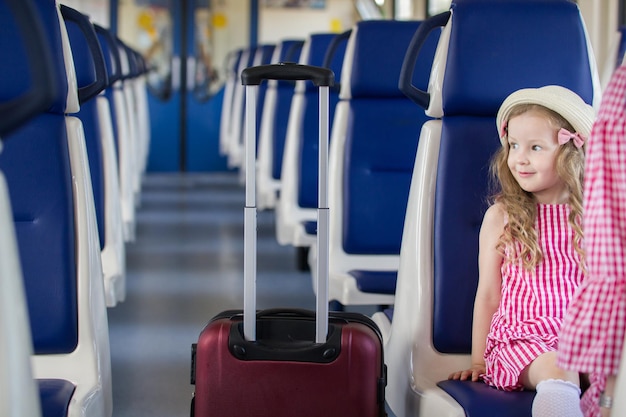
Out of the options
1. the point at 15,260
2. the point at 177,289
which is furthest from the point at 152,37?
the point at 15,260

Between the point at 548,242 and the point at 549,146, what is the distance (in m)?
0.21

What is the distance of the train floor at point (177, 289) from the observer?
3457 millimetres

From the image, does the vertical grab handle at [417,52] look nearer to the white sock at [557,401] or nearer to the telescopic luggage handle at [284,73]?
the telescopic luggage handle at [284,73]

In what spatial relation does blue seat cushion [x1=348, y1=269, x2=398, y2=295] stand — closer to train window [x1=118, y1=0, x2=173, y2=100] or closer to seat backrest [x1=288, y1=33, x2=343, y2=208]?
seat backrest [x1=288, y1=33, x2=343, y2=208]

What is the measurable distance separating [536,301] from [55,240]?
106 centimetres

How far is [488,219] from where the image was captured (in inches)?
92.1

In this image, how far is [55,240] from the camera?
7.51ft

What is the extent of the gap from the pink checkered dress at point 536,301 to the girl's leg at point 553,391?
0.05 m

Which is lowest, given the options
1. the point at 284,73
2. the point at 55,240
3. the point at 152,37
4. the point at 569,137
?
the point at 55,240

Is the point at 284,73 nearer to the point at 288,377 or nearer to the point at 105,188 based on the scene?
the point at 288,377

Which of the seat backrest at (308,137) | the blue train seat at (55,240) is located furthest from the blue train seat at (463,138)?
the seat backrest at (308,137)

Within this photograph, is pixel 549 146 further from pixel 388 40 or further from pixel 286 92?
pixel 286 92

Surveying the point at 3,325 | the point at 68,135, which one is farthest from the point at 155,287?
the point at 3,325

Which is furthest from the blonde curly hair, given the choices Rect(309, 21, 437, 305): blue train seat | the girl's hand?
Rect(309, 21, 437, 305): blue train seat
